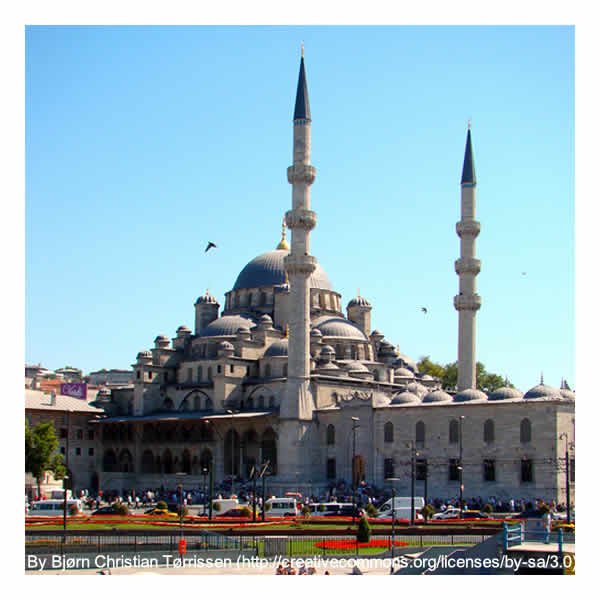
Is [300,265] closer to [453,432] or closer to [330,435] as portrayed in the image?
[330,435]

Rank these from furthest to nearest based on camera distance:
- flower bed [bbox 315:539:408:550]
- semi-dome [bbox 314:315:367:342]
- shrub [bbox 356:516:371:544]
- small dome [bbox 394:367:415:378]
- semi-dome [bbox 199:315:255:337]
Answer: small dome [bbox 394:367:415:378] → semi-dome [bbox 314:315:367:342] → semi-dome [bbox 199:315:255:337] → shrub [bbox 356:516:371:544] → flower bed [bbox 315:539:408:550]

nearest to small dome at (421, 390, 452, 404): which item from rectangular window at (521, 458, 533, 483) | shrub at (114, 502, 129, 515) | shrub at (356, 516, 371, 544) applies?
rectangular window at (521, 458, 533, 483)

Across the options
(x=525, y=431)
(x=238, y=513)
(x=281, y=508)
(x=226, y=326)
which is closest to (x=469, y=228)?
(x=525, y=431)

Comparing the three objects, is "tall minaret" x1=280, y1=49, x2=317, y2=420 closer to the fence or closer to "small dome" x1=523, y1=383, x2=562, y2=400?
"small dome" x1=523, y1=383, x2=562, y2=400

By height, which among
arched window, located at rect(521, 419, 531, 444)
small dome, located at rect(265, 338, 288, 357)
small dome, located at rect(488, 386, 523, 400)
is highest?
small dome, located at rect(265, 338, 288, 357)

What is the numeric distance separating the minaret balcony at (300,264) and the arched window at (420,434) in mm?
9402

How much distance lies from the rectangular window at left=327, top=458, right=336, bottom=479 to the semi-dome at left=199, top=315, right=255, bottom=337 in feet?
46.0

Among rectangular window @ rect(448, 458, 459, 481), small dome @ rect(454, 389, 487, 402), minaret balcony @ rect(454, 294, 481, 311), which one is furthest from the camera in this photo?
minaret balcony @ rect(454, 294, 481, 311)

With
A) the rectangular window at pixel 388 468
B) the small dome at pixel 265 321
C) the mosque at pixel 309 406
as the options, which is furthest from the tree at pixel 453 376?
the rectangular window at pixel 388 468

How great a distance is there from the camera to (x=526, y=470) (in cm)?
4716

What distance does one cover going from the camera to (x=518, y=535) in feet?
72.2

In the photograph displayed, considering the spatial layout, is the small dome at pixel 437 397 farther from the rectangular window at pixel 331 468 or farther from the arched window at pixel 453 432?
the rectangular window at pixel 331 468

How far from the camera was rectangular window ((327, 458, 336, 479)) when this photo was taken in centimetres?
5406
